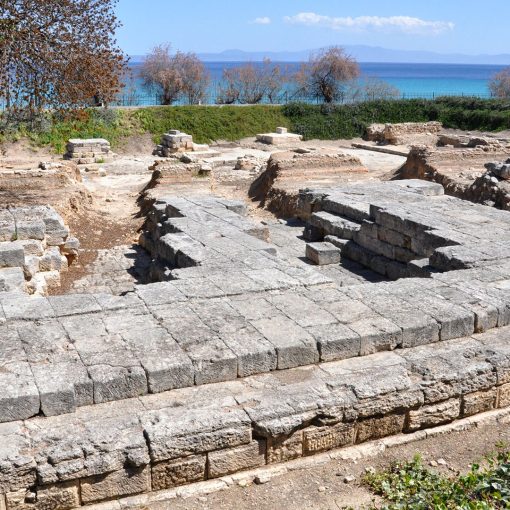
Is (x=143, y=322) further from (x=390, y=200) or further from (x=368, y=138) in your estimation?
(x=368, y=138)

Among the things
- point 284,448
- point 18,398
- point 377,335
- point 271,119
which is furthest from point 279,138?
point 18,398

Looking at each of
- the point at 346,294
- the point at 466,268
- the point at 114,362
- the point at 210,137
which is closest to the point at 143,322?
the point at 114,362

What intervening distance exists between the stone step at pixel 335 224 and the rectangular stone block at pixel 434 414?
6.26m

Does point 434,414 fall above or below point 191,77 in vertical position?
below

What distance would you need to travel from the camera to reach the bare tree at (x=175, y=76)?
150ft

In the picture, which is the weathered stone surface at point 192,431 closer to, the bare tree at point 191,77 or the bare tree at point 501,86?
the bare tree at point 191,77

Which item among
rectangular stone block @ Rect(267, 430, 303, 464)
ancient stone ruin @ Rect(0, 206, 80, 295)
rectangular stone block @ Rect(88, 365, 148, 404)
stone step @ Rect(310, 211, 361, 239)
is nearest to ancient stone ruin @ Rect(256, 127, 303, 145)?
stone step @ Rect(310, 211, 361, 239)

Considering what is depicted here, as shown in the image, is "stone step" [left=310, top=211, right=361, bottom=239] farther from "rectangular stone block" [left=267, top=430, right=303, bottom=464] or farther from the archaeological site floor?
"rectangular stone block" [left=267, top=430, right=303, bottom=464]

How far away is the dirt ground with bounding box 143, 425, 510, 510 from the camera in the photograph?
4.91 metres

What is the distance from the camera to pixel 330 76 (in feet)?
157

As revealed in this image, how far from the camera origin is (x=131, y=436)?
4844 millimetres

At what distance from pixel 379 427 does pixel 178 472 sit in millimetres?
1789

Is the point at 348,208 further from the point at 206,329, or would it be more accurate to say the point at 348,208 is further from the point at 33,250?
the point at 206,329

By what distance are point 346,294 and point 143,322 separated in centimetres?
227
